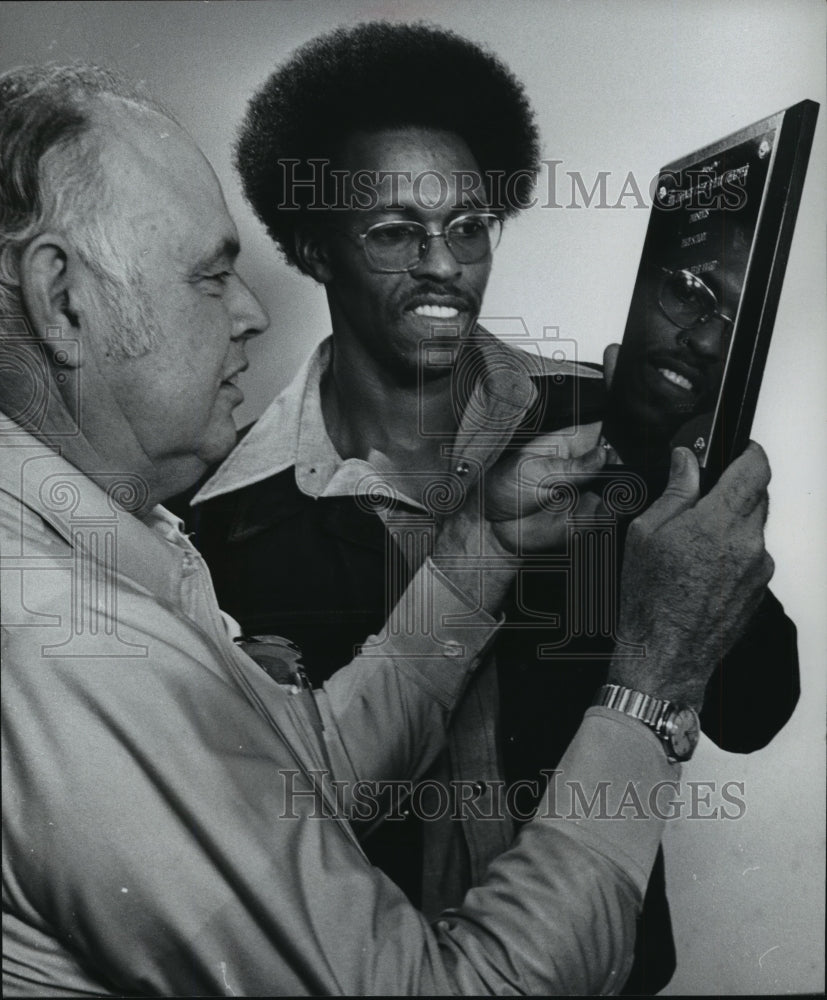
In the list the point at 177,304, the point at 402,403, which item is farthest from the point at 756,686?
the point at 177,304

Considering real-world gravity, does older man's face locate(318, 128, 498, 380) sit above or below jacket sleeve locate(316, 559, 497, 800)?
above

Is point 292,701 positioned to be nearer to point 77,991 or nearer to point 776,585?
point 77,991

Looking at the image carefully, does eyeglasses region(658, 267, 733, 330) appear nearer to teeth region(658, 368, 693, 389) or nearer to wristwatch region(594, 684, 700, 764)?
teeth region(658, 368, 693, 389)

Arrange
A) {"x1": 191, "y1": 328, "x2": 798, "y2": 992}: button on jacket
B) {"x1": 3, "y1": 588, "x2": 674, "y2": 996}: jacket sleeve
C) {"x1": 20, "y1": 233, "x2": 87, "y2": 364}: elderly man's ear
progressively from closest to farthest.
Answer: {"x1": 3, "y1": 588, "x2": 674, "y2": 996}: jacket sleeve
{"x1": 20, "y1": 233, "x2": 87, "y2": 364}: elderly man's ear
{"x1": 191, "y1": 328, "x2": 798, "y2": 992}: button on jacket

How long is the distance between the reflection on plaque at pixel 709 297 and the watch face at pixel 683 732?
15.3 inches

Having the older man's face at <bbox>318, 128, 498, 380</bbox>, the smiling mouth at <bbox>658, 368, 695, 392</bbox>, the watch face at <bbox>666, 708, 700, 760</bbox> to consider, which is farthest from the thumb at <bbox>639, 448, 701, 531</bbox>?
the older man's face at <bbox>318, 128, 498, 380</bbox>

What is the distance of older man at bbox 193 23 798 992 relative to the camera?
1792mm

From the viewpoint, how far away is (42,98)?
68.6 inches

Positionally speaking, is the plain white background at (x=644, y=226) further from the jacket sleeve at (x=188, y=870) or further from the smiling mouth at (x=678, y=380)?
the jacket sleeve at (x=188, y=870)

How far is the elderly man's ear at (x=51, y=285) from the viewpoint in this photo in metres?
1.67

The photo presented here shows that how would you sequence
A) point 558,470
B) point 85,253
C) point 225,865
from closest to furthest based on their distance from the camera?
1. point 225,865
2. point 85,253
3. point 558,470

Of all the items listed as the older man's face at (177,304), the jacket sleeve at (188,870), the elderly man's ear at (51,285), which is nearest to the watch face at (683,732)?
the jacket sleeve at (188,870)

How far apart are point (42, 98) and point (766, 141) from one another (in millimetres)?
1195

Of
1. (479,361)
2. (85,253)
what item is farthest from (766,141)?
(85,253)
